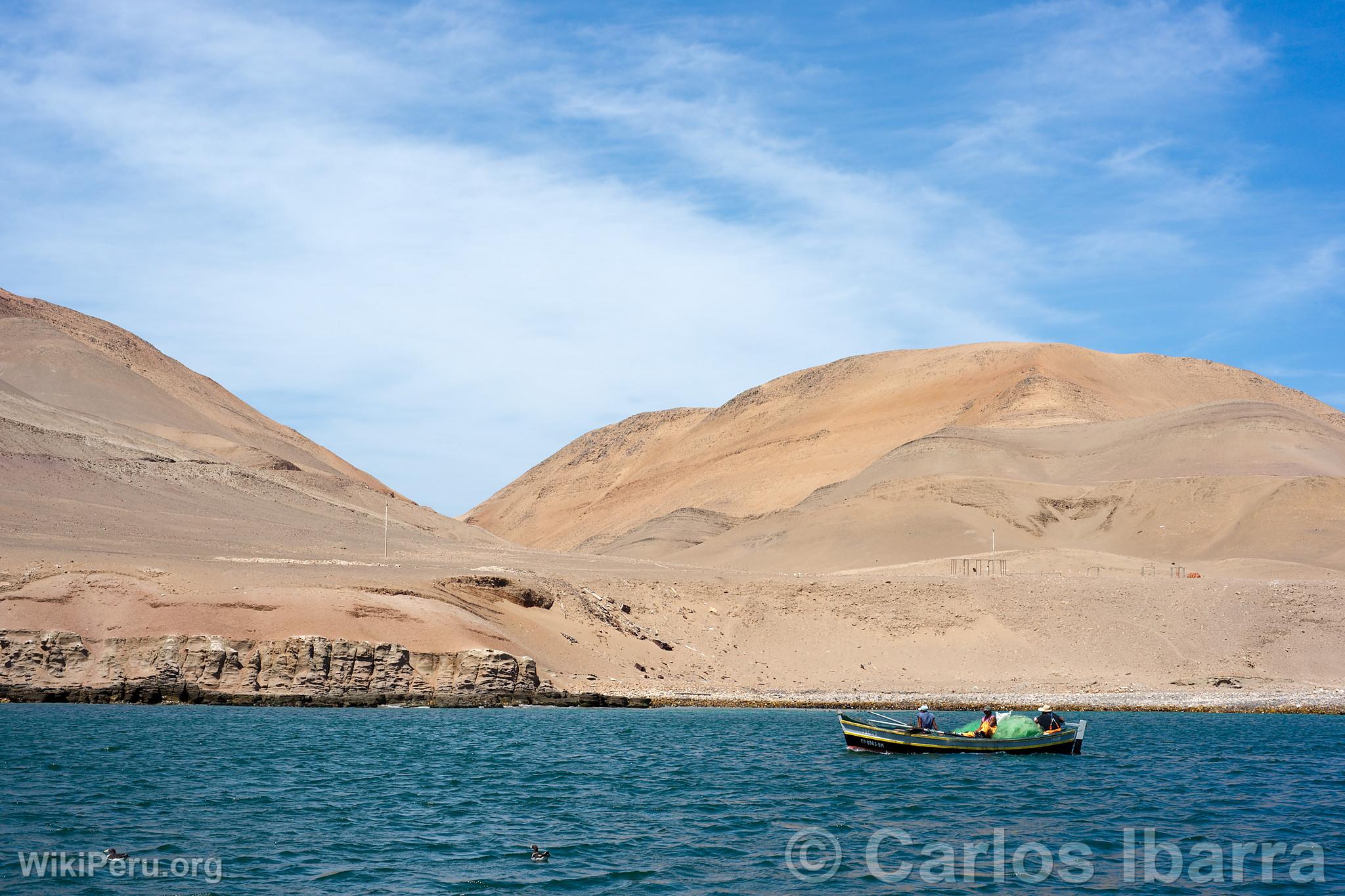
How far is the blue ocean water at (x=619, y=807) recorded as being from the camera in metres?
17.5

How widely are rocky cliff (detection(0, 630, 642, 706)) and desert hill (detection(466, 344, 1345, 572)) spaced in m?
45.3

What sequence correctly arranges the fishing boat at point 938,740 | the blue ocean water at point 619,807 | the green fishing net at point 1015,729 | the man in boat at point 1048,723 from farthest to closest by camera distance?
the man in boat at point 1048,723 → the green fishing net at point 1015,729 → the fishing boat at point 938,740 → the blue ocean water at point 619,807

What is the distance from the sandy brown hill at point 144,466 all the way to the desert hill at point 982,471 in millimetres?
28473

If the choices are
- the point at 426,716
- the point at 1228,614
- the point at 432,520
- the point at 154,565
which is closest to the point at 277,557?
the point at 154,565

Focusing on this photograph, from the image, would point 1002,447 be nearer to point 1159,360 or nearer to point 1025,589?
point 1025,589

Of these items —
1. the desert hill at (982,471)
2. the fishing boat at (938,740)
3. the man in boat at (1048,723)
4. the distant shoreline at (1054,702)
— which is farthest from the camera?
the desert hill at (982,471)

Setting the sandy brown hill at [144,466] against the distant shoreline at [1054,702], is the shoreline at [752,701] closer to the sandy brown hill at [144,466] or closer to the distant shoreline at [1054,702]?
the distant shoreline at [1054,702]

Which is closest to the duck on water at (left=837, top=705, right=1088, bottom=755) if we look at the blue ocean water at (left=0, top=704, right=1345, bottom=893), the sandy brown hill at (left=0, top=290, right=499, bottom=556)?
the blue ocean water at (left=0, top=704, right=1345, bottom=893)

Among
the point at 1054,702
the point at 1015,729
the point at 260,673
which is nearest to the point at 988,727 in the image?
the point at 1015,729

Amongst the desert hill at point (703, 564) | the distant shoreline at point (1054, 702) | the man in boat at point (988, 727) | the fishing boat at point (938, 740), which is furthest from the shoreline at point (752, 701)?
the fishing boat at point (938, 740)

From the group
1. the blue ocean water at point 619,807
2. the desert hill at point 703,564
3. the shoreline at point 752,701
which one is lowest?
the blue ocean water at point 619,807

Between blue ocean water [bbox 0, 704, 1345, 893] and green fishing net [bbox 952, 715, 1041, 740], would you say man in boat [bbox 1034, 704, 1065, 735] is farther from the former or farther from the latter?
blue ocean water [bbox 0, 704, 1345, 893]

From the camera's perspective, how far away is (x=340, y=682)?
145ft

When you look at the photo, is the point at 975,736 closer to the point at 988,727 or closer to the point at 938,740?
the point at 988,727
